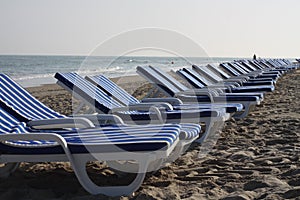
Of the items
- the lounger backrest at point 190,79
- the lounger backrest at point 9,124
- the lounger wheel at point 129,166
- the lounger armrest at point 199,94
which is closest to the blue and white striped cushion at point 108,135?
the lounger backrest at point 9,124

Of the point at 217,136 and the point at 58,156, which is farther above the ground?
the point at 217,136

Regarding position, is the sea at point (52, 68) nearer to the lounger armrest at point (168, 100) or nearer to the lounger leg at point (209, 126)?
the lounger armrest at point (168, 100)

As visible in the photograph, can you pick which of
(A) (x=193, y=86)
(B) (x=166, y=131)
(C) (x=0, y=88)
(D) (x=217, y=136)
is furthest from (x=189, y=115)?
(A) (x=193, y=86)

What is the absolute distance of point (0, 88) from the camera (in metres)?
4.26

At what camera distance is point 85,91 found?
5.04 meters

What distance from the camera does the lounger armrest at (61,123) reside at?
3783 millimetres

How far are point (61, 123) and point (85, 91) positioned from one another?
128cm

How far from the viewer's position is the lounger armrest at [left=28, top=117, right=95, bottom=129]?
3.78m

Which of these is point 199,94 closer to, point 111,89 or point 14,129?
point 111,89

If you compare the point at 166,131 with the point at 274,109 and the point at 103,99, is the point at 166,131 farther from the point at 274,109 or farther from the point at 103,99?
the point at 274,109

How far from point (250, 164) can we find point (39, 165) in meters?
1.85

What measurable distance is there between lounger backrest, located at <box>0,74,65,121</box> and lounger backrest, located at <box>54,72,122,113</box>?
1.81 ft

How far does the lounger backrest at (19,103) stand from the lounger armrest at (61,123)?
223 millimetres

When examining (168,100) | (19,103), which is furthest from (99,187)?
(168,100)
